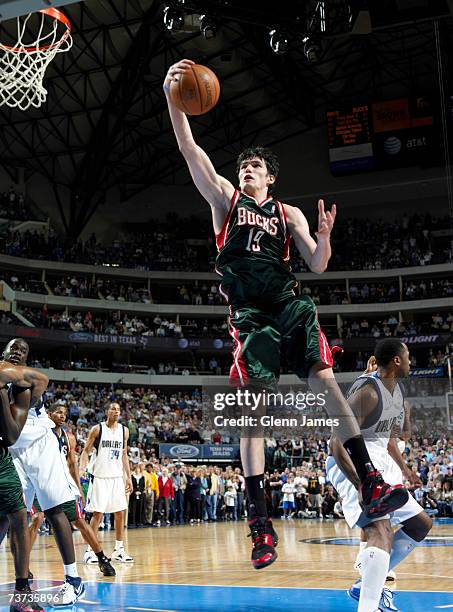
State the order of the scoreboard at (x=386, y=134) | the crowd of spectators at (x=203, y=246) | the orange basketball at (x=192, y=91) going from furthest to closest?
the crowd of spectators at (x=203, y=246), the scoreboard at (x=386, y=134), the orange basketball at (x=192, y=91)

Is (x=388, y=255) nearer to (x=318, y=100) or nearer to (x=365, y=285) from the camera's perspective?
(x=365, y=285)

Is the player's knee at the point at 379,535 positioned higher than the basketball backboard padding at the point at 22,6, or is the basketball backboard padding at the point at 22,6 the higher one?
the basketball backboard padding at the point at 22,6

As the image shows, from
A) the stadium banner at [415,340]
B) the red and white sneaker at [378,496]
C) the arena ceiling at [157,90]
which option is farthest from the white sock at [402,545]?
the stadium banner at [415,340]

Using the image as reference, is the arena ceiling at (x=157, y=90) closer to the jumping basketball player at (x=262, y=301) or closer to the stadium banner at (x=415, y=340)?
the stadium banner at (x=415, y=340)

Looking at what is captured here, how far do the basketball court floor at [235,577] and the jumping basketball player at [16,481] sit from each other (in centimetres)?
49

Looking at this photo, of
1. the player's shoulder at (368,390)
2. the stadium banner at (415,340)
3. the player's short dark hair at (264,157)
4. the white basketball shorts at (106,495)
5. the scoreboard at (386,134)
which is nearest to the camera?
the player's short dark hair at (264,157)

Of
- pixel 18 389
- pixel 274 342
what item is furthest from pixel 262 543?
pixel 18 389

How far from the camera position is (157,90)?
107 ft

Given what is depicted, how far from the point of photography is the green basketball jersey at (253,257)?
4.63 metres

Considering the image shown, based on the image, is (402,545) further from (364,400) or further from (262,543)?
(262,543)

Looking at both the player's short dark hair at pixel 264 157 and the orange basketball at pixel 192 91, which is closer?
the orange basketball at pixel 192 91

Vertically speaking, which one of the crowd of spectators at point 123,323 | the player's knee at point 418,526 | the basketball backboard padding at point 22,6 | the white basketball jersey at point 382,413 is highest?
the crowd of spectators at point 123,323

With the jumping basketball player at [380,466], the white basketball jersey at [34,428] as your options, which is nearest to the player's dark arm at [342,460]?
the jumping basketball player at [380,466]

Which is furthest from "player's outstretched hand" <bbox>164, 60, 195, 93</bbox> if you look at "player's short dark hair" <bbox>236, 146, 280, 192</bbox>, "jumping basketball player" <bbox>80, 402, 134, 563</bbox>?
"jumping basketball player" <bbox>80, 402, 134, 563</bbox>
